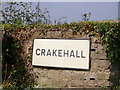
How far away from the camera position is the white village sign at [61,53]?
6406 millimetres

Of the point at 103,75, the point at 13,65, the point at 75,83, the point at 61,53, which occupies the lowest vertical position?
the point at 75,83

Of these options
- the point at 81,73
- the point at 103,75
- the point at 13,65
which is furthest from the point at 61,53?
the point at 13,65

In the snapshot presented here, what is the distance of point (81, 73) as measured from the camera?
21.2ft

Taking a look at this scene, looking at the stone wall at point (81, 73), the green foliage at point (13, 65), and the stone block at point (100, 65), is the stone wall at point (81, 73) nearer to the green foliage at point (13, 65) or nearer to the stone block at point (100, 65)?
the stone block at point (100, 65)

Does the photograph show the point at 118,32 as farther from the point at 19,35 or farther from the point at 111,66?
the point at 19,35

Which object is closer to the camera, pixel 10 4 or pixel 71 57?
pixel 71 57

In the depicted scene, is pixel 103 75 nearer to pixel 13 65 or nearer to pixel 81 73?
pixel 81 73

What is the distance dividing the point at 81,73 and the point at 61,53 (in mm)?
654

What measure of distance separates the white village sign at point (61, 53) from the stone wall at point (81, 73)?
0.11 meters

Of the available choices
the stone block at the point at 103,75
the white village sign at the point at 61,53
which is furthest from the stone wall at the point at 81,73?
the white village sign at the point at 61,53

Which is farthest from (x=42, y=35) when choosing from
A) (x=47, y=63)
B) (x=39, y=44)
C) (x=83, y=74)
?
(x=83, y=74)

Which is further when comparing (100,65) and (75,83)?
(75,83)

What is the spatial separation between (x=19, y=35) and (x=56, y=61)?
135cm

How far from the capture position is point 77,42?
6.50m
